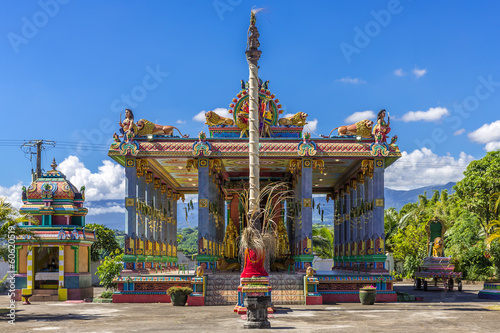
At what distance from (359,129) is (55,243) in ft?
52.0

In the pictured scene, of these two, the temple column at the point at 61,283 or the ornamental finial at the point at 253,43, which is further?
the temple column at the point at 61,283

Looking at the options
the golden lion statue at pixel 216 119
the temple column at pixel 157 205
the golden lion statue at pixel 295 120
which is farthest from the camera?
the temple column at pixel 157 205

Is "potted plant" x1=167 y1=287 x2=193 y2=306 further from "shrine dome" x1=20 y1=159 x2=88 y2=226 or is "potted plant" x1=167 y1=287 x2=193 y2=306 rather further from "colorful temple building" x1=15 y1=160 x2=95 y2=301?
"shrine dome" x1=20 y1=159 x2=88 y2=226

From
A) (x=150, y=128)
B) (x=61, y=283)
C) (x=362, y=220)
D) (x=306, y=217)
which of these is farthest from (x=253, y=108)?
(x=61, y=283)

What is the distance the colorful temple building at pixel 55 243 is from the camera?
28438mm

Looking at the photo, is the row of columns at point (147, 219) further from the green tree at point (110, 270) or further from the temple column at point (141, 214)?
the green tree at point (110, 270)

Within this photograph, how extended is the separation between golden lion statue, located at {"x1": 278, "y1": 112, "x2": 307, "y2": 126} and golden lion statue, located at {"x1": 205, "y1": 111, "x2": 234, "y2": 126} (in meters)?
2.61

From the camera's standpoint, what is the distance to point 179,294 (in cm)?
2406

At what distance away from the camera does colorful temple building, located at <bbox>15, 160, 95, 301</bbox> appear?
28.4m

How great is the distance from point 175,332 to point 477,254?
31.3m

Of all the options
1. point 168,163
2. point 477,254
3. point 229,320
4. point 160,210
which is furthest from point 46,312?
point 477,254

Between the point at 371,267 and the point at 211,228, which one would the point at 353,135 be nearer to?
the point at 371,267

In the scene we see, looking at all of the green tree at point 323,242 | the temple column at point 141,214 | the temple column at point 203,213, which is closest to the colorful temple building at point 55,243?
the temple column at point 141,214

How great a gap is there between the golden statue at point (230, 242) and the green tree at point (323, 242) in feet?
81.9
